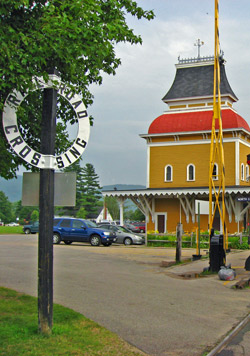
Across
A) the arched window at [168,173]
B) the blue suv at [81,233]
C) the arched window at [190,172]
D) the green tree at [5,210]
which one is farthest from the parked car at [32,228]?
the green tree at [5,210]

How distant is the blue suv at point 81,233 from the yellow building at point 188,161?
28.0 feet

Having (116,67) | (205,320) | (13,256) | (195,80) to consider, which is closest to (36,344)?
(205,320)

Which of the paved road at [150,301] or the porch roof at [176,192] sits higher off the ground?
A: the porch roof at [176,192]

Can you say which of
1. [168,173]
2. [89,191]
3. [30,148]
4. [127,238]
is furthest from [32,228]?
[89,191]

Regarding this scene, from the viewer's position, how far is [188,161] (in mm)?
40594

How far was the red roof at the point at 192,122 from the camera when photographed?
39812 mm

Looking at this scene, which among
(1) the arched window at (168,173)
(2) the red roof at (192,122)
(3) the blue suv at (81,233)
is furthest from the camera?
(1) the arched window at (168,173)

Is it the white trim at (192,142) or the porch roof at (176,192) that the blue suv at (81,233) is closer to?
the porch roof at (176,192)

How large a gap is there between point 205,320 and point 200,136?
3284cm

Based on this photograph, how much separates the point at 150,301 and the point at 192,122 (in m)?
32.2

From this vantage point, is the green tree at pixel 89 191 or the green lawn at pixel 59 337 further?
the green tree at pixel 89 191

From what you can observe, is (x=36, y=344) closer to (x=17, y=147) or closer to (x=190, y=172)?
(x=17, y=147)

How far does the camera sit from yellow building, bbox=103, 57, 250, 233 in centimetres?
3841

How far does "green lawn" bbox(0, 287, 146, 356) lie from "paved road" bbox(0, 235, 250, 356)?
36 centimetres
